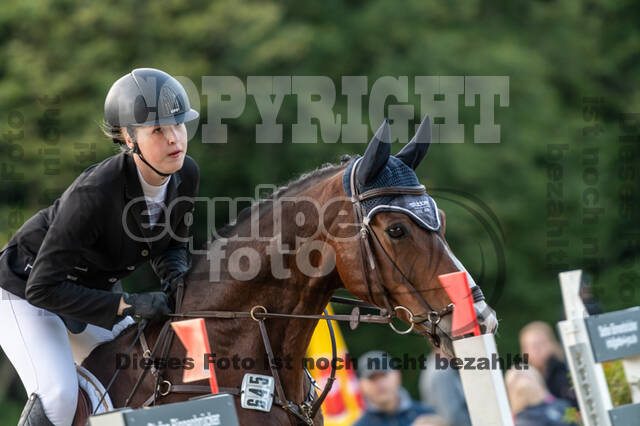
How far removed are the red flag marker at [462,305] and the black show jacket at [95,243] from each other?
1450mm

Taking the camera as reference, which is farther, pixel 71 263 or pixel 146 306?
pixel 146 306

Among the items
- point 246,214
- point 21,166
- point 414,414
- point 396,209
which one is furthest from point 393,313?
point 21,166

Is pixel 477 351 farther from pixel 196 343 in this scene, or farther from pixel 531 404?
Answer: pixel 531 404

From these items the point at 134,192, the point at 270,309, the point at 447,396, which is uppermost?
the point at 134,192

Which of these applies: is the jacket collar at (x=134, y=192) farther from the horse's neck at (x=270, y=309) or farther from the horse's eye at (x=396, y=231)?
the horse's eye at (x=396, y=231)

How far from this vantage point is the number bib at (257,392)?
3.30 meters

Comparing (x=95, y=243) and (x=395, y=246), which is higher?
(x=95, y=243)

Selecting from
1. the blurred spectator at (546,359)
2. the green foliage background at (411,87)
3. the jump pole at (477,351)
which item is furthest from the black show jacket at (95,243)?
the green foliage background at (411,87)

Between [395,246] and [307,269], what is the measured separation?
422 mm

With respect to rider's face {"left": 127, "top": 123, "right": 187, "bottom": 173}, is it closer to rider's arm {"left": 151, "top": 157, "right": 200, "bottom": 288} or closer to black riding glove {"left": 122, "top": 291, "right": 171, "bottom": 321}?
rider's arm {"left": 151, "top": 157, "right": 200, "bottom": 288}

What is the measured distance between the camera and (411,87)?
543 inches

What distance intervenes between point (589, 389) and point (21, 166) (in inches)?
381

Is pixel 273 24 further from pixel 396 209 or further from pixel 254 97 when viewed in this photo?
Answer: pixel 396 209

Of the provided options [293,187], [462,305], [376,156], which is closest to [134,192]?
[293,187]
